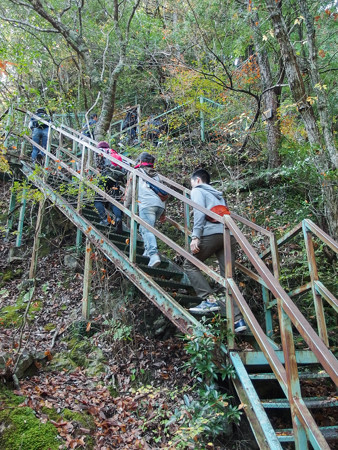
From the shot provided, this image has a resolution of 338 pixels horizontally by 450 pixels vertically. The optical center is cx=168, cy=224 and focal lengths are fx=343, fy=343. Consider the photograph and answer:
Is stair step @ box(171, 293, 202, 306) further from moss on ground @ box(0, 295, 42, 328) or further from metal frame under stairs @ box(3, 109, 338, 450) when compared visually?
moss on ground @ box(0, 295, 42, 328)

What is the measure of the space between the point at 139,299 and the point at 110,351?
1087 mm

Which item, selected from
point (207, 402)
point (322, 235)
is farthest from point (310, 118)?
point (207, 402)

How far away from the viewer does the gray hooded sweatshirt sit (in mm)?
4289

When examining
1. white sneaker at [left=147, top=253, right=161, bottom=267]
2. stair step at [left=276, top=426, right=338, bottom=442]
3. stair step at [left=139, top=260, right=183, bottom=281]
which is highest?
white sneaker at [left=147, top=253, right=161, bottom=267]

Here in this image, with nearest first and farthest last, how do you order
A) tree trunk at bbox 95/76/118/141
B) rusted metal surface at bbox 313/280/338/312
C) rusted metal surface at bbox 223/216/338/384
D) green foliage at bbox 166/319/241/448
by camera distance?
rusted metal surface at bbox 223/216/338/384, green foliage at bbox 166/319/241/448, rusted metal surface at bbox 313/280/338/312, tree trunk at bbox 95/76/118/141

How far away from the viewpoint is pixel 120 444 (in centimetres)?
350

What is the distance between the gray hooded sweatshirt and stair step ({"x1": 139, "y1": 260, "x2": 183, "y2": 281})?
1.06 meters

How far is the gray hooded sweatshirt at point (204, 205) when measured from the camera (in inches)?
169

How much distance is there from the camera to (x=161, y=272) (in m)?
5.16

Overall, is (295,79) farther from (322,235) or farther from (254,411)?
(254,411)

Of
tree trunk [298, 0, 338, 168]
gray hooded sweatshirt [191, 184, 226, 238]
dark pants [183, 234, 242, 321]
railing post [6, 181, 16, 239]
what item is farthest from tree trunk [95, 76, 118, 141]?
dark pants [183, 234, 242, 321]

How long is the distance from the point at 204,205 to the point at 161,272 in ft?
4.34

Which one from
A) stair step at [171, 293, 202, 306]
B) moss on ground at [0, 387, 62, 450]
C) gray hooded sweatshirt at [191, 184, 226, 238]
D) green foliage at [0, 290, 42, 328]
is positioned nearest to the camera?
moss on ground at [0, 387, 62, 450]

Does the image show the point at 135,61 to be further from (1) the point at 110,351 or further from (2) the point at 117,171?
(1) the point at 110,351
